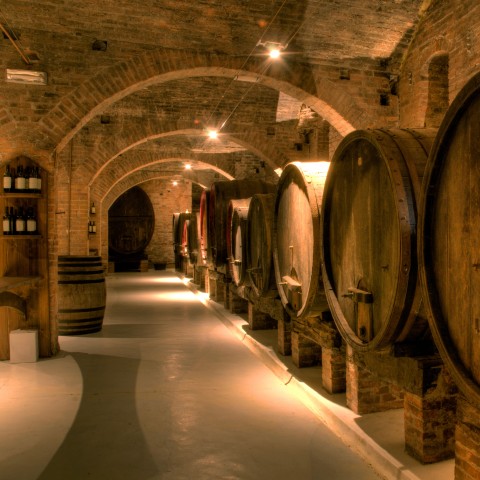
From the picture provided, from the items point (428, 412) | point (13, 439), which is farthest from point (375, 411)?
point (13, 439)

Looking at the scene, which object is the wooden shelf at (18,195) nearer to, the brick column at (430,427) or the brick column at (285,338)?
the brick column at (285,338)

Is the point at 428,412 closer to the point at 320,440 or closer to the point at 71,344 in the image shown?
the point at 320,440

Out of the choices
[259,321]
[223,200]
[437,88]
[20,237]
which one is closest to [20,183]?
[20,237]

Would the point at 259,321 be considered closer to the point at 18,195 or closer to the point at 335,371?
the point at 335,371

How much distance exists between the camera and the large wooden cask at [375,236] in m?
2.06

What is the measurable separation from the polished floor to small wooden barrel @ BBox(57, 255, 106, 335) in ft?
1.83

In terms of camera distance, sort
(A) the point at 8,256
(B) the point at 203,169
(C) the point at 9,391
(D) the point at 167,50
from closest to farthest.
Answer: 1. (C) the point at 9,391
2. (A) the point at 8,256
3. (D) the point at 167,50
4. (B) the point at 203,169

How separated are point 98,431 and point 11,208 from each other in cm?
309

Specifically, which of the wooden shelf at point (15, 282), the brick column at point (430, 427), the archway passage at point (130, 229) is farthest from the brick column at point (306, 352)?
the archway passage at point (130, 229)

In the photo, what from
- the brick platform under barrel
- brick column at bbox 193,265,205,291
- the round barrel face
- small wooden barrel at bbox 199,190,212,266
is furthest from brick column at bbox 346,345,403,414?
brick column at bbox 193,265,205,291

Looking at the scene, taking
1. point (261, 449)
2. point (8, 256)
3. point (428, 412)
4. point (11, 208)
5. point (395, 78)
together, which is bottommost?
point (261, 449)

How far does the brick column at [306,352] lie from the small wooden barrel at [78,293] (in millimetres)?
3161

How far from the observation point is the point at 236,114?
997cm

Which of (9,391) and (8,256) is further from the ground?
(8,256)
